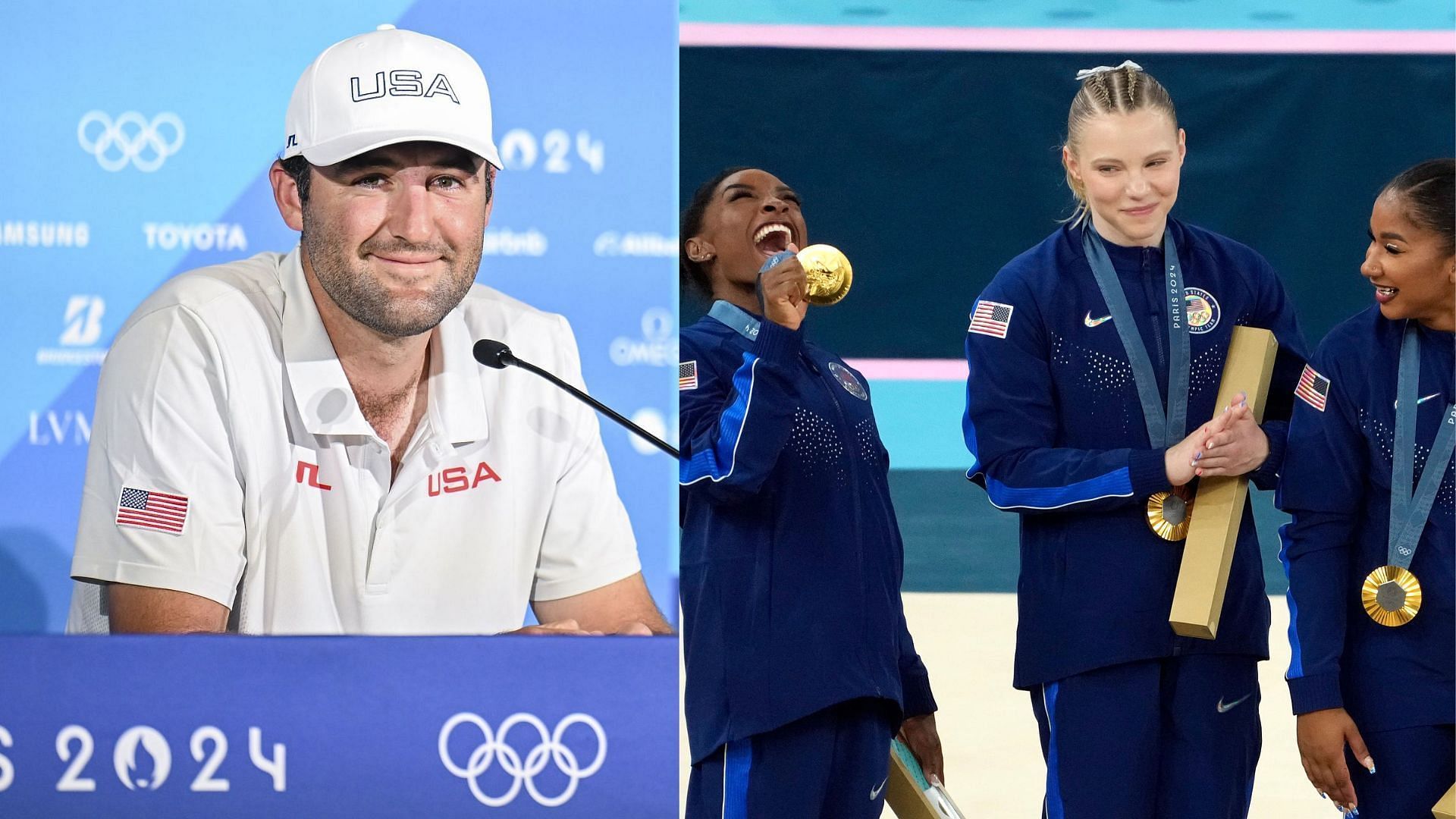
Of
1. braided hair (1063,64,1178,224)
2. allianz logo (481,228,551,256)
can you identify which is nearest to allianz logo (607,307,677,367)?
allianz logo (481,228,551,256)

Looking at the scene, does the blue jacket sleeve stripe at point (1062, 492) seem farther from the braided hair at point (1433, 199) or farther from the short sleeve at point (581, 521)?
the short sleeve at point (581, 521)

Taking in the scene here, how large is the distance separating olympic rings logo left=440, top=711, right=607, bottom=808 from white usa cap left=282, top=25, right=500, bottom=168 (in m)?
0.69

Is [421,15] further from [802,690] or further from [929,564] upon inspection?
[929,564]

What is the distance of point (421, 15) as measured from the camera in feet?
6.31

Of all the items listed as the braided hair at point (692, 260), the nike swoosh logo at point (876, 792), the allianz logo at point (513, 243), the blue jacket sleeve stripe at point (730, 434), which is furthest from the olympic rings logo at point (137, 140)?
the nike swoosh logo at point (876, 792)

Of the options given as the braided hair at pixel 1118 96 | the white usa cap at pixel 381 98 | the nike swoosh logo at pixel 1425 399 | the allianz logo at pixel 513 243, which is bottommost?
the nike swoosh logo at pixel 1425 399

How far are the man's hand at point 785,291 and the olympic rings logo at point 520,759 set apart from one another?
788 mm

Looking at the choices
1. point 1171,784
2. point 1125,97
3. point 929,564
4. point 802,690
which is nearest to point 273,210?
point 802,690

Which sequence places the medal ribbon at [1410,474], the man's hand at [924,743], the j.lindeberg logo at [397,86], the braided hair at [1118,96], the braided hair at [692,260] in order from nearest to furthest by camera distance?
the j.lindeberg logo at [397,86], the medal ribbon at [1410,474], the braided hair at [1118,96], the man's hand at [924,743], the braided hair at [692,260]

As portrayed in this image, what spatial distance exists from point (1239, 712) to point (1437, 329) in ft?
2.17

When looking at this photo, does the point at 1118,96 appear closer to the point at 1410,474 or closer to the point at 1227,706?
the point at 1410,474

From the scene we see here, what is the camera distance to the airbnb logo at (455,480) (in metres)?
1.96

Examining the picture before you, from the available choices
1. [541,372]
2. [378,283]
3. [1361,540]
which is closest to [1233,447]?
[1361,540]

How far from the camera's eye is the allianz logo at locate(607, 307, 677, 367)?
1.91 metres
